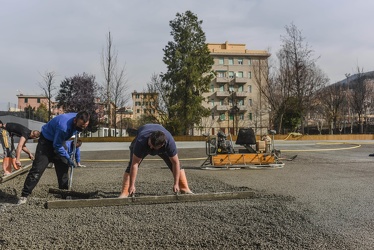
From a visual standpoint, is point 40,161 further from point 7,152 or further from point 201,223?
point 7,152

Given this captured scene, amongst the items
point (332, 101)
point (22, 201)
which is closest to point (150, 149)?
point (22, 201)

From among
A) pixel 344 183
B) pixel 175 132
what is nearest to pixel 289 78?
pixel 175 132

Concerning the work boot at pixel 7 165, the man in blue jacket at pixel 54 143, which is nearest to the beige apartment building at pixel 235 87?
the work boot at pixel 7 165

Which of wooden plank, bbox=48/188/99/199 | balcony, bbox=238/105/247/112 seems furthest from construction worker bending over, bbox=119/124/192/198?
balcony, bbox=238/105/247/112

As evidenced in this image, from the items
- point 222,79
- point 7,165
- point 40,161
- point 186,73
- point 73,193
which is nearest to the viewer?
point 40,161

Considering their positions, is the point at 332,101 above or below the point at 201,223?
above

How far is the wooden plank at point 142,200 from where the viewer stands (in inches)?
207

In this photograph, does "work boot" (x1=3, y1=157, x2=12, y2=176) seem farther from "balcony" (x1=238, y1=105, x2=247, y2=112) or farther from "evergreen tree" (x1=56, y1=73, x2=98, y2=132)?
"balcony" (x1=238, y1=105, x2=247, y2=112)

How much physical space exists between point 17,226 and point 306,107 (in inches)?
1631

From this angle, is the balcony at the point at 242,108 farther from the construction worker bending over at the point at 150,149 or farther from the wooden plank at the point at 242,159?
the construction worker bending over at the point at 150,149

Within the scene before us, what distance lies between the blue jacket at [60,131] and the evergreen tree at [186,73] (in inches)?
1285

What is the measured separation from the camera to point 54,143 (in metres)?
5.54

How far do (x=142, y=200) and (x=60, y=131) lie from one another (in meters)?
1.68

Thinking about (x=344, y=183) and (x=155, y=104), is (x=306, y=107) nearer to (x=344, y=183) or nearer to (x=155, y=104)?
(x=155, y=104)
